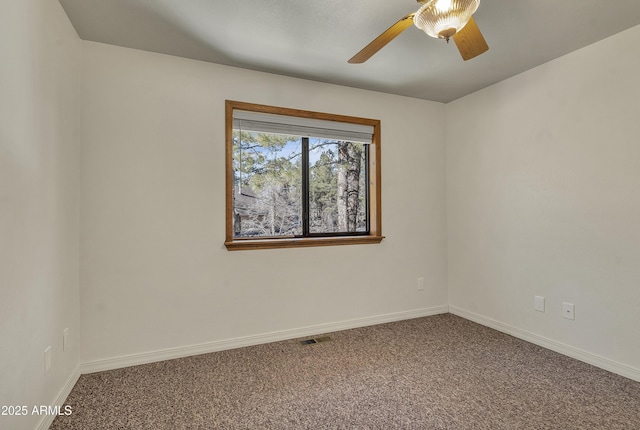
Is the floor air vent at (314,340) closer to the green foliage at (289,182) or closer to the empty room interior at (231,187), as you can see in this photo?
the empty room interior at (231,187)

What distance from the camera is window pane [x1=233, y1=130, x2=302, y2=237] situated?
2996 mm

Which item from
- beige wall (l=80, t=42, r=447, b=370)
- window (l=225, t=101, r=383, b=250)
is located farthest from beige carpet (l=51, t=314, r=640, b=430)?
window (l=225, t=101, r=383, b=250)

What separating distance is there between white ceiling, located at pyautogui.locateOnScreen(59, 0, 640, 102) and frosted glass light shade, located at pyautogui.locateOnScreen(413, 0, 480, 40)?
487 mm

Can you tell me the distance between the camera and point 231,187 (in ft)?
9.14

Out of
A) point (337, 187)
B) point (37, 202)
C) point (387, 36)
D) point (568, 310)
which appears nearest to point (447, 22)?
point (387, 36)

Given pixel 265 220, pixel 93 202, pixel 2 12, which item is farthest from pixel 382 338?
pixel 2 12

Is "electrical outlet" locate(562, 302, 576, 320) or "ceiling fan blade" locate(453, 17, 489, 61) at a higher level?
"ceiling fan blade" locate(453, 17, 489, 61)

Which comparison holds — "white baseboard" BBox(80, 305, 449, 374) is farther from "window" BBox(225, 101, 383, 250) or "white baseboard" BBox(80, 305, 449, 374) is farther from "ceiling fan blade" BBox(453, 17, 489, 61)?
"ceiling fan blade" BBox(453, 17, 489, 61)

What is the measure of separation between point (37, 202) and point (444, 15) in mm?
2208

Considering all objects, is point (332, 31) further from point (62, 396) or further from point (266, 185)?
point (62, 396)

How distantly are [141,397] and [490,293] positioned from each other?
10.2 feet

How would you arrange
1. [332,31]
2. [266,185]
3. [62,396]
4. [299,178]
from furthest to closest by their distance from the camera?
[299,178] < [266,185] < [332,31] < [62,396]

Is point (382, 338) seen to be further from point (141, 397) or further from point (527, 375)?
point (141, 397)

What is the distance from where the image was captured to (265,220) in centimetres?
312
